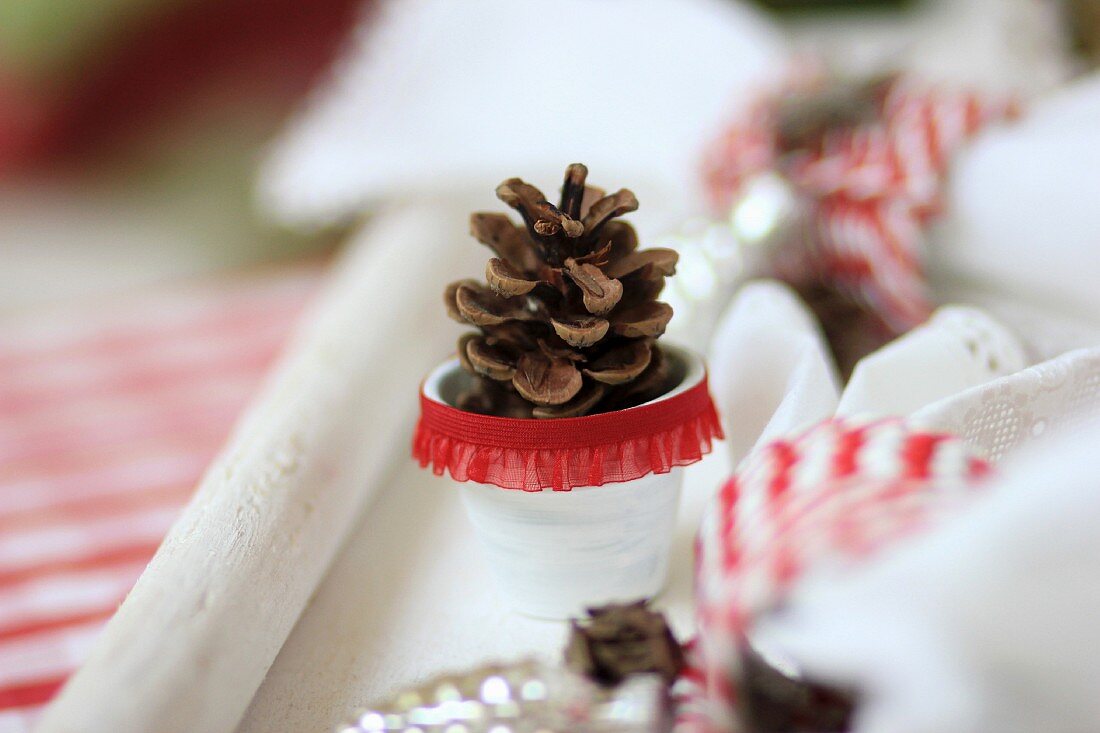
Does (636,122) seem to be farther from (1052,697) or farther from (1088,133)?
(1052,697)

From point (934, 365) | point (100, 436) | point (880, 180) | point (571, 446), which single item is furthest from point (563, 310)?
point (100, 436)

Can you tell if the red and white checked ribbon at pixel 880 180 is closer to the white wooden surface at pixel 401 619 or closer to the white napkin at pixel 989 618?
the white wooden surface at pixel 401 619

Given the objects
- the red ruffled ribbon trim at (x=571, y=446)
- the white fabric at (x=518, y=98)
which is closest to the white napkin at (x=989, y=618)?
the red ruffled ribbon trim at (x=571, y=446)

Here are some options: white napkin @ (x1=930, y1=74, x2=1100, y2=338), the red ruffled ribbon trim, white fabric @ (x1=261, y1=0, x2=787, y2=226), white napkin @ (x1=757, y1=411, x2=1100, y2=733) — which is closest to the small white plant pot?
the red ruffled ribbon trim

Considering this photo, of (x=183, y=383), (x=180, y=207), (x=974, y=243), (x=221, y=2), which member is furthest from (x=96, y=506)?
(x=221, y=2)

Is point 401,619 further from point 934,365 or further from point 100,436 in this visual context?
point 100,436

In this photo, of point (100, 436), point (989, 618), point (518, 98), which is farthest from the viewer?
point (518, 98)

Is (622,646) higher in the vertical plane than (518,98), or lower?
lower
